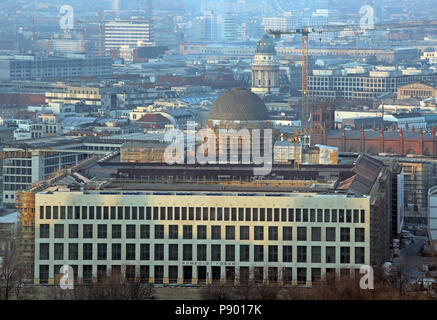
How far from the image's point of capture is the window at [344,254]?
63.1 metres

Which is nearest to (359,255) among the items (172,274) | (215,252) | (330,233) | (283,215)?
(330,233)

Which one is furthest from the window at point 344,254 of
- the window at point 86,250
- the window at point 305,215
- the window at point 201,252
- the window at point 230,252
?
the window at point 86,250

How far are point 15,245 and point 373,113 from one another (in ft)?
228

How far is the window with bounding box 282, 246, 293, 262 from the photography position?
208 feet

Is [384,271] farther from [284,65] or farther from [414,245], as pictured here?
[284,65]

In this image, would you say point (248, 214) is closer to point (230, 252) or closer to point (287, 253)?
point (230, 252)

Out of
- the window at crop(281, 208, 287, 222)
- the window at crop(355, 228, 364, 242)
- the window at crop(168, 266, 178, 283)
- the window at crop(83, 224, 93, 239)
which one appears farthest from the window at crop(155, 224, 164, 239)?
the window at crop(355, 228, 364, 242)

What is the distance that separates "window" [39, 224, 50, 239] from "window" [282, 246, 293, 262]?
9.62m

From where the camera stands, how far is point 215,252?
Result: 63562mm

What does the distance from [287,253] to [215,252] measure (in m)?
2.92

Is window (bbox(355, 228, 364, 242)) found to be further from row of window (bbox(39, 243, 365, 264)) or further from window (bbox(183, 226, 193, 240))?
window (bbox(183, 226, 193, 240))

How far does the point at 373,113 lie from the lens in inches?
5295

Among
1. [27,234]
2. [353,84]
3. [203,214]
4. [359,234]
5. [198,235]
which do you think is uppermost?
[353,84]
